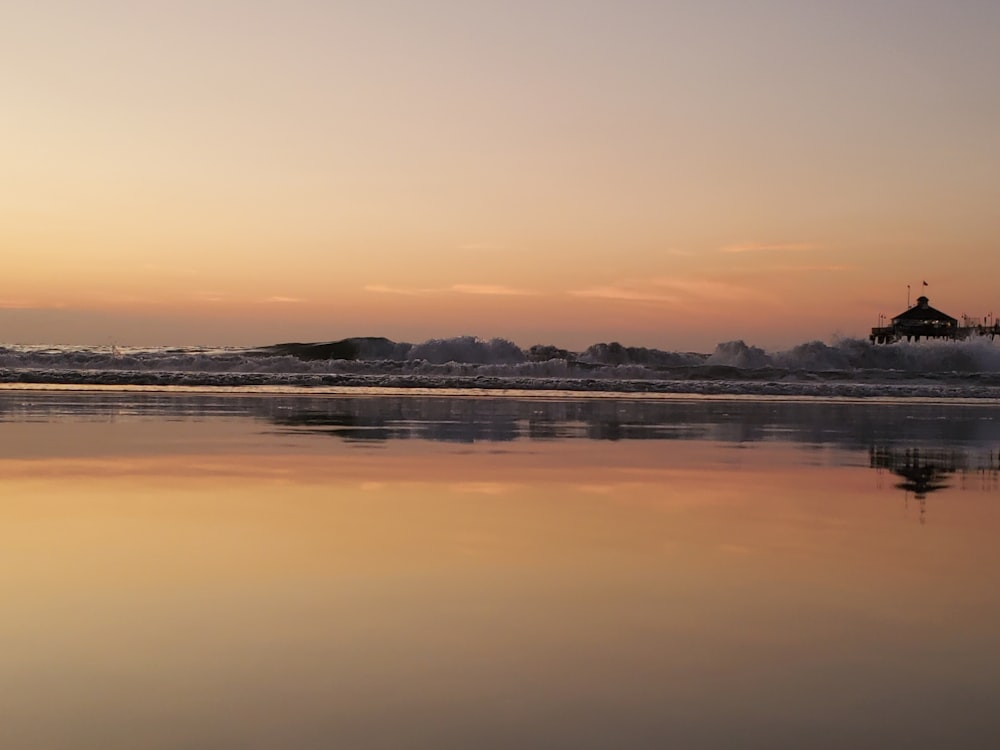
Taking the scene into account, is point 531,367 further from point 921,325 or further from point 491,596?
point 921,325

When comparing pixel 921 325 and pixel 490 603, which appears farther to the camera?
pixel 921 325

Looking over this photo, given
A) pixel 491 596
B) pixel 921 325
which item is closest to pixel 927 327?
pixel 921 325

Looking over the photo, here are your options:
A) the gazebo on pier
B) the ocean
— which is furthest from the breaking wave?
the ocean

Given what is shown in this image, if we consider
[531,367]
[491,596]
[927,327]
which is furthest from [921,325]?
[491,596]

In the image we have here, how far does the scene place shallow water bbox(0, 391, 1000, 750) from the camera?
2.72 metres

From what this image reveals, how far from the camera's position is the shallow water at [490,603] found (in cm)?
272

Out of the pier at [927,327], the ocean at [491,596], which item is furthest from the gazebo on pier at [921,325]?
the ocean at [491,596]

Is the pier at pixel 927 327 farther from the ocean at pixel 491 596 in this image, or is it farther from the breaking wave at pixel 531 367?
the ocean at pixel 491 596

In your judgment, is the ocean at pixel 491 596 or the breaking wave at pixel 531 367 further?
the breaking wave at pixel 531 367

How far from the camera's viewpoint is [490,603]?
3930 mm

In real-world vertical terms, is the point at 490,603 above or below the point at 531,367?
below

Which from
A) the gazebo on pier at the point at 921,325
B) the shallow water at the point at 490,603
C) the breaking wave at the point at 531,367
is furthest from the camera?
the gazebo on pier at the point at 921,325

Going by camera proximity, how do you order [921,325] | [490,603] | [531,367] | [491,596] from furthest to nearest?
[921,325] < [531,367] < [491,596] < [490,603]

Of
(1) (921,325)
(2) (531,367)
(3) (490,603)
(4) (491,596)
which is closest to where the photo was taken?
(3) (490,603)
